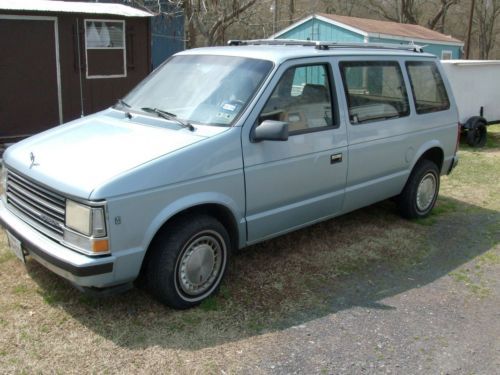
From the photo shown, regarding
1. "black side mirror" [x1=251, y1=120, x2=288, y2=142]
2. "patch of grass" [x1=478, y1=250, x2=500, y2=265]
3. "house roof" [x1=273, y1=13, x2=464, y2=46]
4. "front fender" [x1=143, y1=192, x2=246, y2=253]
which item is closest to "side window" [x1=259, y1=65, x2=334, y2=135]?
"black side mirror" [x1=251, y1=120, x2=288, y2=142]

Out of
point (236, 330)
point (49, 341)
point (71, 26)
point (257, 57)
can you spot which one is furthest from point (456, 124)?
point (71, 26)

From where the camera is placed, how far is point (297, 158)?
15.0 ft

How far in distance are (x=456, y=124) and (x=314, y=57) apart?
8.40 ft

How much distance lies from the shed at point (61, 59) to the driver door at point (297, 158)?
6513mm

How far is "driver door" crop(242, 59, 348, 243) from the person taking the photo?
4336 mm

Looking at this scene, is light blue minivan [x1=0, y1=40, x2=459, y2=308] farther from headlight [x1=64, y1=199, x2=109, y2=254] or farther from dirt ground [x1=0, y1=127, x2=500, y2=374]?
dirt ground [x1=0, y1=127, x2=500, y2=374]

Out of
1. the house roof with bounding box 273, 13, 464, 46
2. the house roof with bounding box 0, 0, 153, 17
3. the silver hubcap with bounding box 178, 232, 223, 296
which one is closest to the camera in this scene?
the silver hubcap with bounding box 178, 232, 223, 296

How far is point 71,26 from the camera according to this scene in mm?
10469

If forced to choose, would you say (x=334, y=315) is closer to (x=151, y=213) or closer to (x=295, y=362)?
(x=295, y=362)

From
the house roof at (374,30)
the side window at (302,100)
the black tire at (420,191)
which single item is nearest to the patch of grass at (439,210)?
the black tire at (420,191)

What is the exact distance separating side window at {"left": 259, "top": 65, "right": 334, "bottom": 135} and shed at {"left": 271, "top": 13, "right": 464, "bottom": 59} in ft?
37.7

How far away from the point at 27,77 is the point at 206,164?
751cm

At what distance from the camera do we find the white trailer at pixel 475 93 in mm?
11492

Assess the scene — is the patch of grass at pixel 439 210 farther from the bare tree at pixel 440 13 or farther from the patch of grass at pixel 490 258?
the bare tree at pixel 440 13
